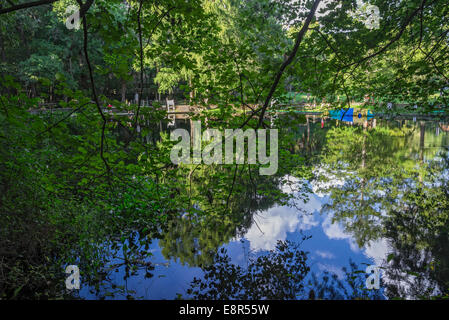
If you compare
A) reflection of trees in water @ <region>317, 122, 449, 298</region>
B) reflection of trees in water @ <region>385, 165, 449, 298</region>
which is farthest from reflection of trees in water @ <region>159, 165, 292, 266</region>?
reflection of trees in water @ <region>385, 165, 449, 298</region>

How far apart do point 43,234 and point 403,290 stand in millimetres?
7185

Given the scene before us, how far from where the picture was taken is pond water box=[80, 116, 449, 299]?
5590 mm

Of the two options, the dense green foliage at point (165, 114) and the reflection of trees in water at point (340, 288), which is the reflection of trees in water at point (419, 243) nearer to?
the dense green foliage at point (165, 114)

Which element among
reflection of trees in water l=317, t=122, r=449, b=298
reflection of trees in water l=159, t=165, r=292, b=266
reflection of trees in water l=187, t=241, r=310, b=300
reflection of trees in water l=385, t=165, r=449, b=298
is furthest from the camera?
reflection of trees in water l=159, t=165, r=292, b=266

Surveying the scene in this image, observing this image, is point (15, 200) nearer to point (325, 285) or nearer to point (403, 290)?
point (325, 285)

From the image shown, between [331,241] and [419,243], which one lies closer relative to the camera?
[419,243]

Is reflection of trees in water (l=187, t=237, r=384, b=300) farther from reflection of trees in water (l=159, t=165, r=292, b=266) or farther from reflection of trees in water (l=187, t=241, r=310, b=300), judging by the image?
reflection of trees in water (l=159, t=165, r=292, b=266)

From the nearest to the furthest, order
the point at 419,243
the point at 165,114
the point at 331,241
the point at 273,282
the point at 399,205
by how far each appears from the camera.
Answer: the point at 165,114 < the point at 273,282 < the point at 419,243 < the point at 331,241 < the point at 399,205

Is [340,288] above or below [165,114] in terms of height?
below

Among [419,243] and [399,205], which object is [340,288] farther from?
[399,205]

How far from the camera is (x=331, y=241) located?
7.59m

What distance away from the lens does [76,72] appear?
119 feet

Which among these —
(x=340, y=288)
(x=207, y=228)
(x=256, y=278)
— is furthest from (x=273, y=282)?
(x=207, y=228)
